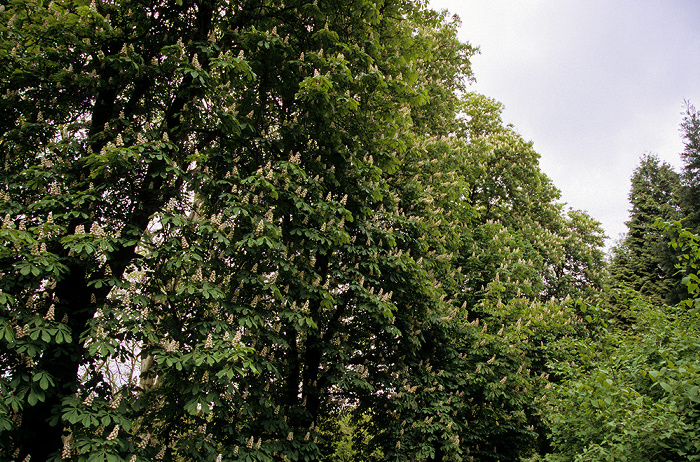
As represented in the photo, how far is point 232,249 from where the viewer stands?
6.10 meters

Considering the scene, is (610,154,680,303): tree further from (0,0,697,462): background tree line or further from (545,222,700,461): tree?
(545,222,700,461): tree

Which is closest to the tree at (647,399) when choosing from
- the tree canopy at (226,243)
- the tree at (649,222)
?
the tree canopy at (226,243)

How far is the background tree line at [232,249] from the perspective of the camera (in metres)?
5.25

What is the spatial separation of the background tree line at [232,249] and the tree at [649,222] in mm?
14570

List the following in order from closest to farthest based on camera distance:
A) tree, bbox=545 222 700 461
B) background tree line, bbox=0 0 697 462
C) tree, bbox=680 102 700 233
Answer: tree, bbox=545 222 700 461 → background tree line, bbox=0 0 697 462 → tree, bbox=680 102 700 233

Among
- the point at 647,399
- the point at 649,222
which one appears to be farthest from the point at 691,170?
the point at 647,399

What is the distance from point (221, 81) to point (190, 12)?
178 cm

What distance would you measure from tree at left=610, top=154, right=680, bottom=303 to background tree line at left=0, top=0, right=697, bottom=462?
14.6 m

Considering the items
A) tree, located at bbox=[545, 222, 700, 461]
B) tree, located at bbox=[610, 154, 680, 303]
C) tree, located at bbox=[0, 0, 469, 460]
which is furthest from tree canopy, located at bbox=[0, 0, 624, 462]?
tree, located at bbox=[610, 154, 680, 303]

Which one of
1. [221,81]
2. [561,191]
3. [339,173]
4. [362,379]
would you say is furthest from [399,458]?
[561,191]

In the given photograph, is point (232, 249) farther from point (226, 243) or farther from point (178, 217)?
point (178, 217)

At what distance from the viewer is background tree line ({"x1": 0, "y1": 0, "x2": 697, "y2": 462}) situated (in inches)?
207

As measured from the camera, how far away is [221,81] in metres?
7.12

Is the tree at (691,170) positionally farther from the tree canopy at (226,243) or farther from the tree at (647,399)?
the tree at (647,399)
